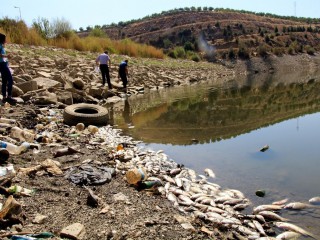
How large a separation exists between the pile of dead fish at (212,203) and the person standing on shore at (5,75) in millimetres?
5190

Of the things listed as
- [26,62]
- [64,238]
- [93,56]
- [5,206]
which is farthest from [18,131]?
[93,56]

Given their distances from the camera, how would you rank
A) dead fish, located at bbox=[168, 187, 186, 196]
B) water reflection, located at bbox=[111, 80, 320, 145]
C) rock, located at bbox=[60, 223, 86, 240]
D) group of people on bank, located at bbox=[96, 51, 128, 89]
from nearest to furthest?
rock, located at bbox=[60, 223, 86, 240], dead fish, located at bbox=[168, 187, 186, 196], water reflection, located at bbox=[111, 80, 320, 145], group of people on bank, located at bbox=[96, 51, 128, 89]

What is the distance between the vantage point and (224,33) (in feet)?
204

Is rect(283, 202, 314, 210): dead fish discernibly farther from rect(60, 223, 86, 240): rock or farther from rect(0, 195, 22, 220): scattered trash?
rect(0, 195, 22, 220): scattered trash

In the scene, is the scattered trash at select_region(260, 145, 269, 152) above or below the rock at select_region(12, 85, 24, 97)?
below

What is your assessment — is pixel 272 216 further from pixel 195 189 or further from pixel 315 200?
pixel 195 189

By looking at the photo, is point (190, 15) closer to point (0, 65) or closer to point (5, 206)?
point (0, 65)

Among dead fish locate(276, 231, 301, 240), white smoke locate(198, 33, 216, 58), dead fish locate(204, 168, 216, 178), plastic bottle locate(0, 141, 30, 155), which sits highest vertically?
white smoke locate(198, 33, 216, 58)

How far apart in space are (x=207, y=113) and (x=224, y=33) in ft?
168

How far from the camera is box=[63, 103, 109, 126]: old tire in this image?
10242 mm

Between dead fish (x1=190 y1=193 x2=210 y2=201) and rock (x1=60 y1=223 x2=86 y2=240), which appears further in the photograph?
dead fish (x1=190 y1=193 x2=210 y2=201)

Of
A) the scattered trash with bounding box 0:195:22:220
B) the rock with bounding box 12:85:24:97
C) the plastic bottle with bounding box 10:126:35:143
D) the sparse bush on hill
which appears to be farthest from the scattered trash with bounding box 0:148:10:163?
the sparse bush on hill

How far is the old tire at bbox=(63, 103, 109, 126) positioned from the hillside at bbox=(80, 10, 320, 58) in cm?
3534

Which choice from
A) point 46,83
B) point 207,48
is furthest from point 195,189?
point 207,48
